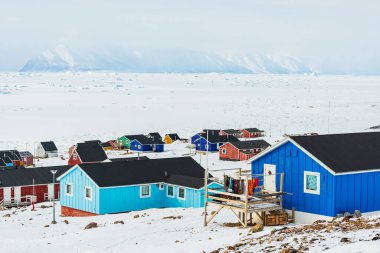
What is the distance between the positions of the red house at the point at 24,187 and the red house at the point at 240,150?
100ft

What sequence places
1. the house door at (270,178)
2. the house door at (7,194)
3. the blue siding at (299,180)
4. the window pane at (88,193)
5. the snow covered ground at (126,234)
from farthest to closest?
the house door at (7,194), the window pane at (88,193), the house door at (270,178), the blue siding at (299,180), the snow covered ground at (126,234)

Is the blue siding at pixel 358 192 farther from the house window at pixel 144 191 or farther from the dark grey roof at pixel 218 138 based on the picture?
the dark grey roof at pixel 218 138

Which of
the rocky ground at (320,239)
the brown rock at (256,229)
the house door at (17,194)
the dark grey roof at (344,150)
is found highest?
the dark grey roof at (344,150)

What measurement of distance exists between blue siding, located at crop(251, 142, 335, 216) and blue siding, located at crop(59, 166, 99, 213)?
42.6 feet

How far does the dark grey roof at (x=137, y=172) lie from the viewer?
116 feet

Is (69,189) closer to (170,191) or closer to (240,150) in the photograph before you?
(170,191)

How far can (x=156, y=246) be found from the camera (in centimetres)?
2116

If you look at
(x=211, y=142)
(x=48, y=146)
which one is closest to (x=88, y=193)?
(x=48, y=146)

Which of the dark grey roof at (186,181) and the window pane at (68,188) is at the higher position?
the dark grey roof at (186,181)

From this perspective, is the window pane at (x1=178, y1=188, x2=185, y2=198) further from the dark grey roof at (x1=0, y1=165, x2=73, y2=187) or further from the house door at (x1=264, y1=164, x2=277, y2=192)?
the dark grey roof at (x1=0, y1=165, x2=73, y2=187)

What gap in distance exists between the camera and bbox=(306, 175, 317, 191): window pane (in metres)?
24.0

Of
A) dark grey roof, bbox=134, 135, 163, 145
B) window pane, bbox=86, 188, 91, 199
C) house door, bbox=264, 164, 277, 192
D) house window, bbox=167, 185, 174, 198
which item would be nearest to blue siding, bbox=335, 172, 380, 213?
house door, bbox=264, 164, 277, 192

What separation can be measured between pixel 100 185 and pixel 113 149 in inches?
2245

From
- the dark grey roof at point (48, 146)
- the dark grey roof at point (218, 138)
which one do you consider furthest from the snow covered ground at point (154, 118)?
the dark grey roof at point (218, 138)
